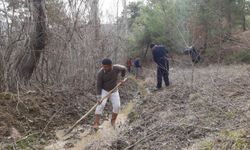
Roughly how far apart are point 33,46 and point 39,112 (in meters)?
2.61

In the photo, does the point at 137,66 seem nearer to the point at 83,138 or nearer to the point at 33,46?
the point at 33,46

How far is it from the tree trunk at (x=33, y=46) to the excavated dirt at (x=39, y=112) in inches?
41.3

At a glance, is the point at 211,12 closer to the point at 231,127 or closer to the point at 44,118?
the point at 44,118

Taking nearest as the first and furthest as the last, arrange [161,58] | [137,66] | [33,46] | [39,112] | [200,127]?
[200,127], [39,112], [33,46], [161,58], [137,66]

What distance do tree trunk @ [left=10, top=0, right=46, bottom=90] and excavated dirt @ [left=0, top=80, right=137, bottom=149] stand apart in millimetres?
1049

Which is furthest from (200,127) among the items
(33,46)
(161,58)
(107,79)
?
(161,58)

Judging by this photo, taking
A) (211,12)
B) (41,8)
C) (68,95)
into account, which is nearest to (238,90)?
(68,95)

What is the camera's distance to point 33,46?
435 inches

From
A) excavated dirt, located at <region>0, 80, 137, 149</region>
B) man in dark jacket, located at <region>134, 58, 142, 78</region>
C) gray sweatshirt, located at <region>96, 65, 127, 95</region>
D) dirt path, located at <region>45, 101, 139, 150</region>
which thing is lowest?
man in dark jacket, located at <region>134, 58, 142, 78</region>

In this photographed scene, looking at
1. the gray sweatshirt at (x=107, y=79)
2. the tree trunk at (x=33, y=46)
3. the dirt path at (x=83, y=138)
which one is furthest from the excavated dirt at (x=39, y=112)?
the gray sweatshirt at (x=107, y=79)

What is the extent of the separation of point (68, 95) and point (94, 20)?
13.3 ft

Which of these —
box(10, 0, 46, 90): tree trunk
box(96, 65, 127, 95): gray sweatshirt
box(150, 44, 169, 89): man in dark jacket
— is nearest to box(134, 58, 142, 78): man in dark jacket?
box(150, 44, 169, 89): man in dark jacket

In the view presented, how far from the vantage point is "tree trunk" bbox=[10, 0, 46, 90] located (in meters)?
10.8

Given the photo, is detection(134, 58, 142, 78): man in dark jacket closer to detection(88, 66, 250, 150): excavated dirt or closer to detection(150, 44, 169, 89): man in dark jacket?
detection(150, 44, 169, 89): man in dark jacket
